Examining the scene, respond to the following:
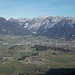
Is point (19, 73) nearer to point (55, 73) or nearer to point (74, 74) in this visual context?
point (55, 73)

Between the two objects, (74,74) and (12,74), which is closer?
(74,74)

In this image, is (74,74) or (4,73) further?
(4,73)

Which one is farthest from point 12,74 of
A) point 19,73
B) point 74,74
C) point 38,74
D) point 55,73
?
point 74,74

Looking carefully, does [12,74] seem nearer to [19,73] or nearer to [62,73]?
[19,73]

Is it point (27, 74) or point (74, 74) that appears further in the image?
point (27, 74)

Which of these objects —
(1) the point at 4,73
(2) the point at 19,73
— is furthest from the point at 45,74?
(1) the point at 4,73

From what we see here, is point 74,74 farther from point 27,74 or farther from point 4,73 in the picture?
point 4,73

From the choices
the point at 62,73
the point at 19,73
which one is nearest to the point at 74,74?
the point at 62,73
